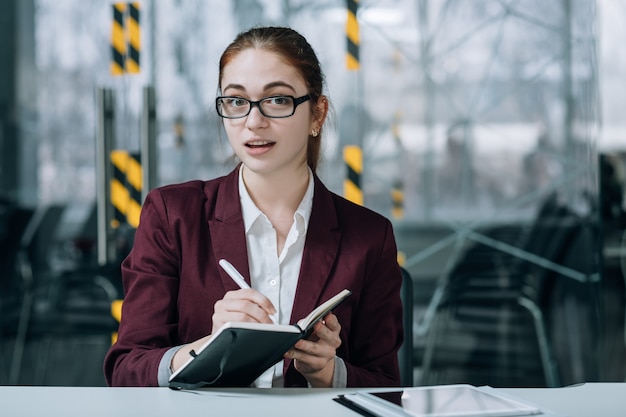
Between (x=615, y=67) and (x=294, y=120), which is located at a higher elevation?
(x=615, y=67)

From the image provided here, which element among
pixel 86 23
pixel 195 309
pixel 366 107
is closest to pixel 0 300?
pixel 86 23

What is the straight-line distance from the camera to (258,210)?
4.78 ft

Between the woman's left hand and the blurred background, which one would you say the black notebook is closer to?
the woman's left hand

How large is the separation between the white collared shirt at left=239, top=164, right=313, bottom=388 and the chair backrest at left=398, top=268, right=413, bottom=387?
22 centimetres

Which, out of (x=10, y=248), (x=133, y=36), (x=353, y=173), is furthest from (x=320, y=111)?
(x=10, y=248)

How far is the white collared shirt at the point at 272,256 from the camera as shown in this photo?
141 cm

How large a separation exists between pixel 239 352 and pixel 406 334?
50cm

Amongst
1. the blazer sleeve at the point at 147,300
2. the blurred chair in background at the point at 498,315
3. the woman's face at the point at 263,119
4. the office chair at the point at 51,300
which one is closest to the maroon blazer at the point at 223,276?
the blazer sleeve at the point at 147,300

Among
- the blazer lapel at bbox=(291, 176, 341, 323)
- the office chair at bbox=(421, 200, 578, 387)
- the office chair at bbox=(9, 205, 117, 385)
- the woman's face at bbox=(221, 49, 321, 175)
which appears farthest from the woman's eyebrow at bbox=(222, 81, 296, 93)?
the office chair at bbox=(9, 205, 117, 385)

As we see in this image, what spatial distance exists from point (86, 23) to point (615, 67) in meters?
1.84

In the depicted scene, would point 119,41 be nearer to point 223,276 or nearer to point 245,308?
point 223,276

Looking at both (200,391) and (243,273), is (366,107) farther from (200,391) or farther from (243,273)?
(200,391)

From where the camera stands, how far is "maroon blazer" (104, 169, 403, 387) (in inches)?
53.1

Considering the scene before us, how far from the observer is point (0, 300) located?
9.83ft
